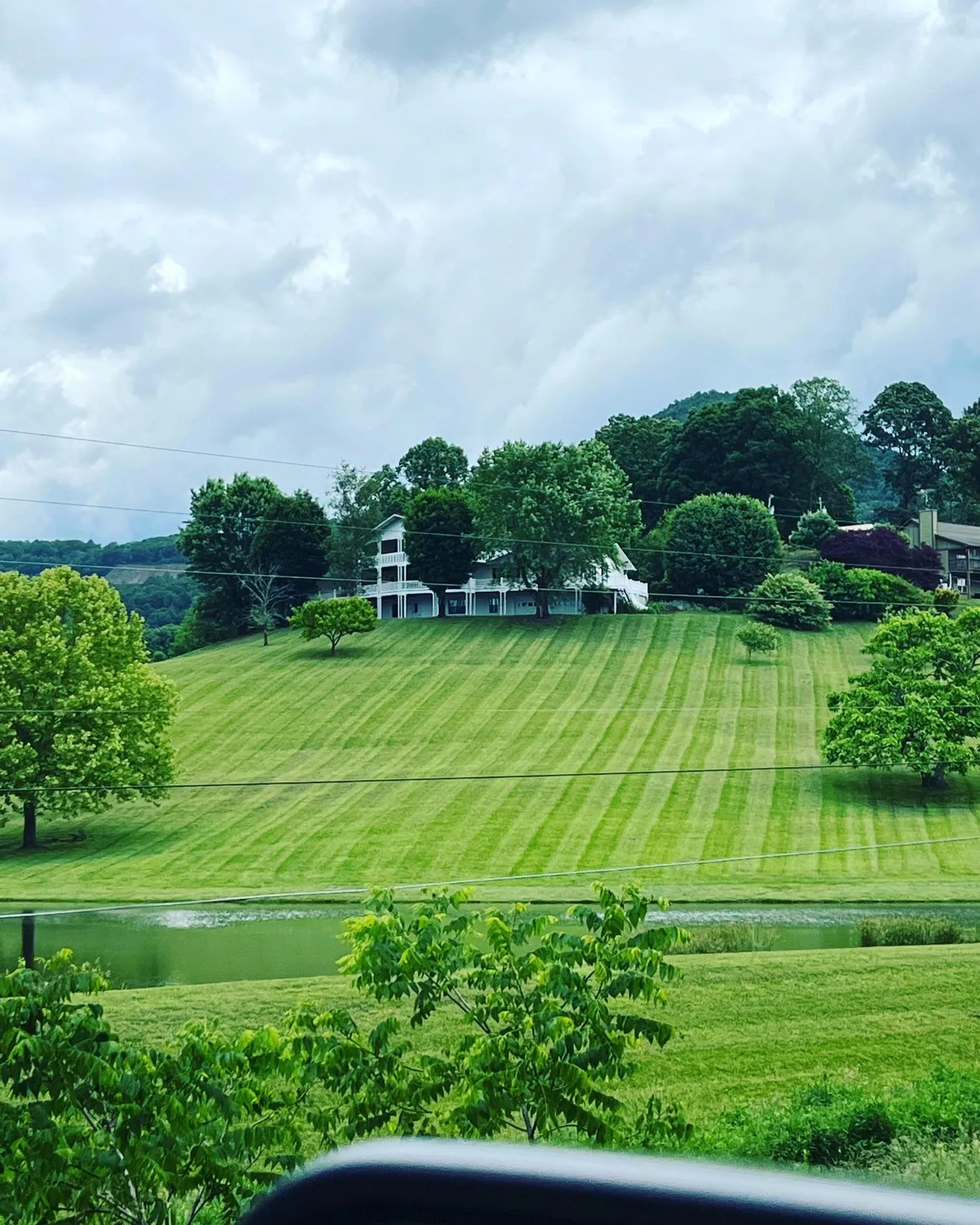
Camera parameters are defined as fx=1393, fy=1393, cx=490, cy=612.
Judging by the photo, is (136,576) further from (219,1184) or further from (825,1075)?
(219,1184)

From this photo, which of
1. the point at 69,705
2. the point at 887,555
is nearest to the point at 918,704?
the point at 887,555

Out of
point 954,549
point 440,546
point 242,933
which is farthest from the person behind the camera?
point 954,549

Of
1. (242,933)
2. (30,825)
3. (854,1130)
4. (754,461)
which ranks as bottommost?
(242,933)

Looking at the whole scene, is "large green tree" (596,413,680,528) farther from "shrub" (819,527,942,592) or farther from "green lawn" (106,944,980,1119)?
"green lawn" (106,944,980,1119)

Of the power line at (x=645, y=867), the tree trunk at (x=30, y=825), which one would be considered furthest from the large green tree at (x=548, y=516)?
the tree trunk at (x=30, y=825)

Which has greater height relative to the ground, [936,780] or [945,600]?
[945,600]

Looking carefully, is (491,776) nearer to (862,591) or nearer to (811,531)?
(862,591)

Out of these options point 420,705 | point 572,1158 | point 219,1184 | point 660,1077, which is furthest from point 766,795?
point 572,1158
